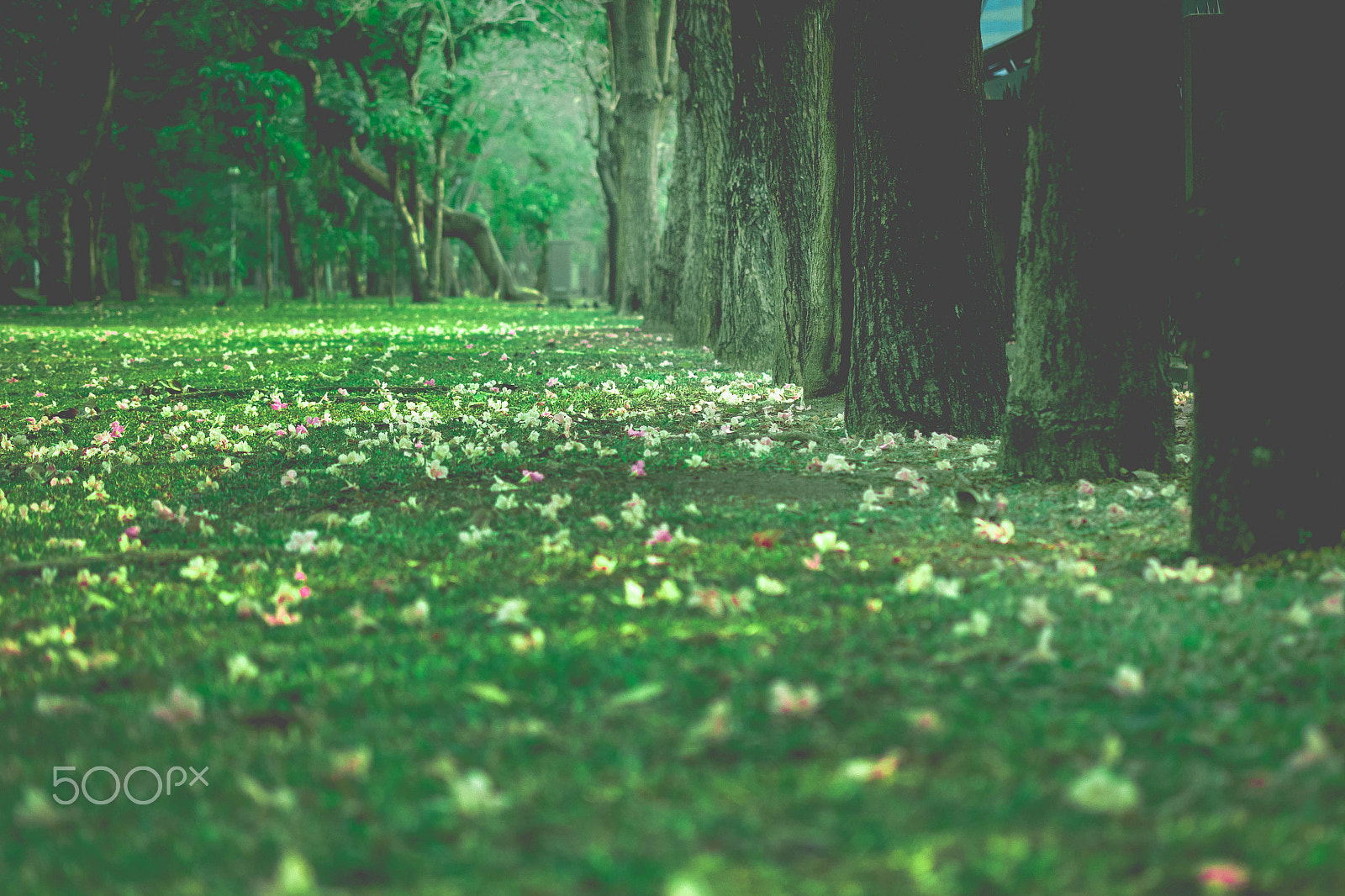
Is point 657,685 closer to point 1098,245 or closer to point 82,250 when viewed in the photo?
point 1098,245

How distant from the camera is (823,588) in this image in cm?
385

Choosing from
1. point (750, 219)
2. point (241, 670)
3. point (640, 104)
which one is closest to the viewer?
point (241, 670)

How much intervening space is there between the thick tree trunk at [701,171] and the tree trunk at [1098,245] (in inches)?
261

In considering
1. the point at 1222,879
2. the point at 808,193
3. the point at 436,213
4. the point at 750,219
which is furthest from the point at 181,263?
the point at 1222,879

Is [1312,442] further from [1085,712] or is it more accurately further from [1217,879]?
[1217,879]

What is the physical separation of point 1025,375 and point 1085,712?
345 cm

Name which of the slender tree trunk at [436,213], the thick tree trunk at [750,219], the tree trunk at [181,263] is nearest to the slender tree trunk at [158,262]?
the tree trunk at [181,263]

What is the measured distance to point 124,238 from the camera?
3819 cm

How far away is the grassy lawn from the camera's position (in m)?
2.03

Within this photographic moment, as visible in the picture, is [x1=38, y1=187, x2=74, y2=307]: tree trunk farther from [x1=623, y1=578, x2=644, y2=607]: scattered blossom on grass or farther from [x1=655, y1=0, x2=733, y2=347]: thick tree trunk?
[x1=623, y1=578, x2=644, y2=607]: scattered blossom on grass

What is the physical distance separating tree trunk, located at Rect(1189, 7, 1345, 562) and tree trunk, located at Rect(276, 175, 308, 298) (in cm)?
2718

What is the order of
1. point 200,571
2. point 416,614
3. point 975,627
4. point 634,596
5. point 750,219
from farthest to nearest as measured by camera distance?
point 750,219
point 200,571
point 634,596
point 416,614
point 975,627

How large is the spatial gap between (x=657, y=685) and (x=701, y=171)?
45.6ft

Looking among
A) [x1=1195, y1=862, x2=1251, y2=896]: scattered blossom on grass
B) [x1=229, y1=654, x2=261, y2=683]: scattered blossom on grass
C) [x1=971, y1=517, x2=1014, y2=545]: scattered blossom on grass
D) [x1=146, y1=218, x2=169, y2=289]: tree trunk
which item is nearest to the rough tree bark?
[x1=971, y1=517, x2=1014, y2=545]: scattered blossom on grass
